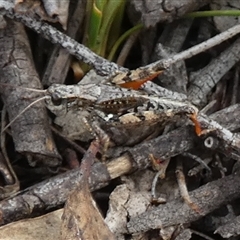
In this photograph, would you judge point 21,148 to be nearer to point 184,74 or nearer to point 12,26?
point 12,26

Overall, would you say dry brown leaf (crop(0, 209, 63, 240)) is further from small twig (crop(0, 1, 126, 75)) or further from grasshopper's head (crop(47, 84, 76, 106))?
small twig (crop(0, 1, 126, 75))

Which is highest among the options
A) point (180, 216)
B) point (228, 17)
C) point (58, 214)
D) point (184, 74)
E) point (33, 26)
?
point (33, 26)

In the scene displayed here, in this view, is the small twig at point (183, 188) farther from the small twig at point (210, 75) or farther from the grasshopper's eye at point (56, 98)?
the grasshopper's eye at point (56, 98)

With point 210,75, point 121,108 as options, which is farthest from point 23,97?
point 210,75

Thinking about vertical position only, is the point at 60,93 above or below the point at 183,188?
above

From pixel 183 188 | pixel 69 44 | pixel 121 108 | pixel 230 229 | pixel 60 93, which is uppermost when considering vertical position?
pixel 69 44

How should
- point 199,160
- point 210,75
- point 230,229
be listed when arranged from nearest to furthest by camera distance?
1. point 230,229
2. point 199,160
3. point 210,75

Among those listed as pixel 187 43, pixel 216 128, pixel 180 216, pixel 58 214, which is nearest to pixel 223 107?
pixel 216 128

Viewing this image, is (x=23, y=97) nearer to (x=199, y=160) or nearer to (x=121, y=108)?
(x=121, y=108)
